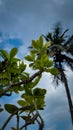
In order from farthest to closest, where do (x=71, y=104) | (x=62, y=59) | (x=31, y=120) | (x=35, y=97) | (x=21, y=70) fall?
(x=62, y=59)
(x=71, y=104)
(x=21, y=70)
(x=35, y=97)
(x=31, y=120)

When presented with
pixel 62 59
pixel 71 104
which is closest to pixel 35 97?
pixel 71 104

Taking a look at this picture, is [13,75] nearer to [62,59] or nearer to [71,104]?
[71,104]

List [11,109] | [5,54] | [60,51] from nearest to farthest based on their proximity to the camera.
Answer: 1. [11,109]
2. [5,54]
3. [60,51]

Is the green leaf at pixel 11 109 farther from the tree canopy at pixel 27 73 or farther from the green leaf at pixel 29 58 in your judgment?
the green leaf at pixel 29 58

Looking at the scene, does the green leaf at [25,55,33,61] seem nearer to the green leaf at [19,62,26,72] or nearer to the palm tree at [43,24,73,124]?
the green leaf at [19,62,26,72]

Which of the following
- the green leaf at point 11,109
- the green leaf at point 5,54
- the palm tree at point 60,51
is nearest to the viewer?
the green leaf at point 11,109

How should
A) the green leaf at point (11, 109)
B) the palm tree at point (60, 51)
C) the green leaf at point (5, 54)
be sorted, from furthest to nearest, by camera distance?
the palm tree at point (60, 51) < the green leaf at point (5, 54) < the green leaf at point (11, 109)

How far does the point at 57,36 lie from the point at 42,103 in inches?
886

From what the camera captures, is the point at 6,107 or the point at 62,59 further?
the point at 62,59

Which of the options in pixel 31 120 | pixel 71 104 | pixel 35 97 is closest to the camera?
pixel 31 120

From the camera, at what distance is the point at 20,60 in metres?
1.15

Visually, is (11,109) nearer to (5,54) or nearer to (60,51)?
(5,54)

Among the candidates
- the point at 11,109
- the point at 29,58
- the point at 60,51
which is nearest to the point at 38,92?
the point at 11,109

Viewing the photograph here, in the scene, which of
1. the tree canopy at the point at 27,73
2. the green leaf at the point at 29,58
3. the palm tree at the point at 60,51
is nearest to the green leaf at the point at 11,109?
the tree canopy at the point at 27,73
